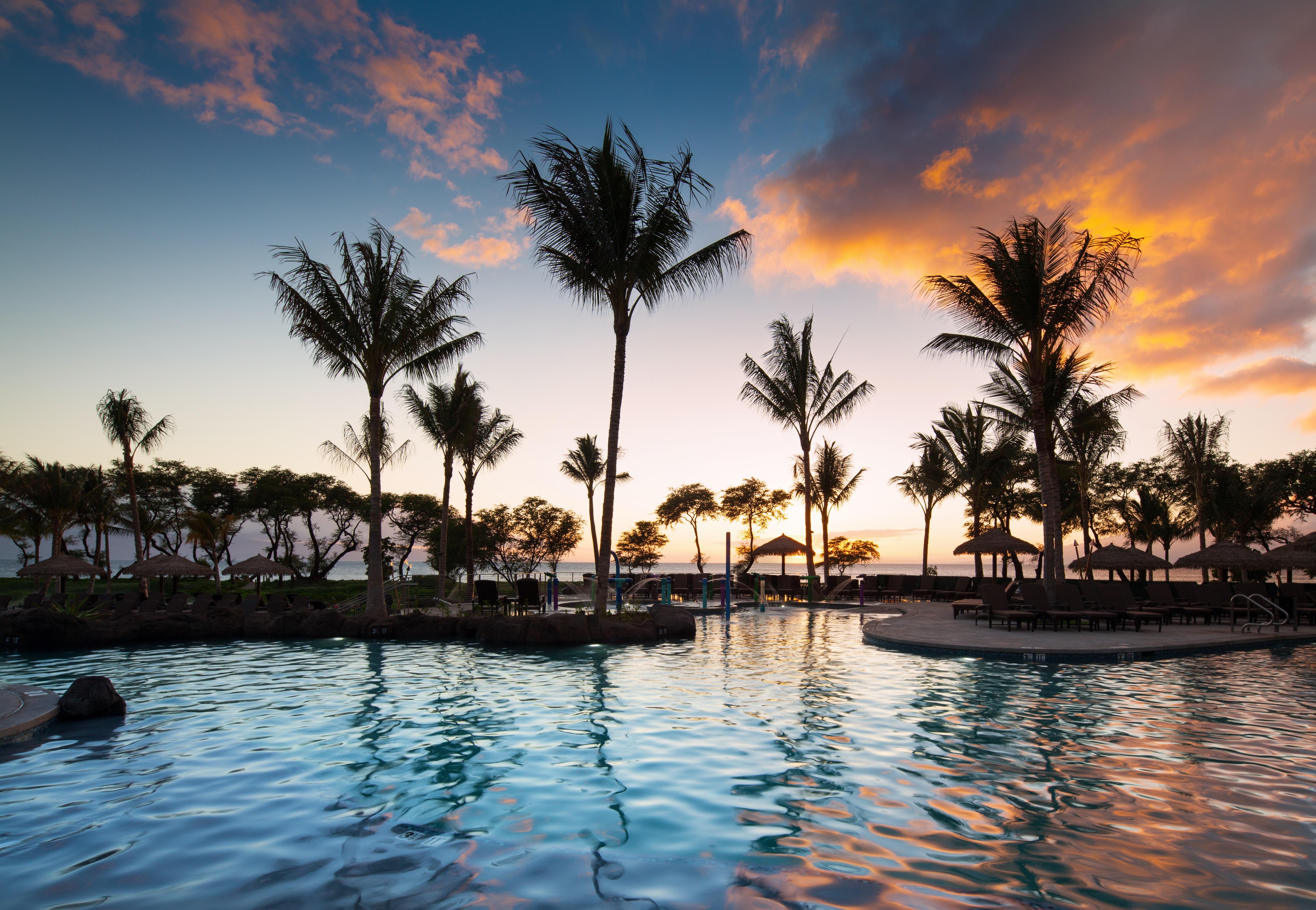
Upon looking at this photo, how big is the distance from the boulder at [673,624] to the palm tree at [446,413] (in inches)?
528

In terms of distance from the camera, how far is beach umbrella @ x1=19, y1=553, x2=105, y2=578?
870 inches

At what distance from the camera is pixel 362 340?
16531mm

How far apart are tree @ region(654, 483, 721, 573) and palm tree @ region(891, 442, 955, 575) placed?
16583 millimetres

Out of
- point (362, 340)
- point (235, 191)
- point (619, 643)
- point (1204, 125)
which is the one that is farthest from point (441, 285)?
point (1204, 125)

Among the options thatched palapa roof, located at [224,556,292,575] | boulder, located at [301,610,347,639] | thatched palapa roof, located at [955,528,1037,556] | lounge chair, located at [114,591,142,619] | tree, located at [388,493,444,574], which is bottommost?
boulder, located at [301,610,347,639]

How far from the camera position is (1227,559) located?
60.9 ft

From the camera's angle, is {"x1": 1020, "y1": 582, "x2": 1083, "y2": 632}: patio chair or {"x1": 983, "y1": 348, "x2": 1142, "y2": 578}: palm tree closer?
{"x1": 1020, "y1": 582, "x2": 1083, "y2": 632}: patio chair

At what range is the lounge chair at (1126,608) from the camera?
48.6 feet

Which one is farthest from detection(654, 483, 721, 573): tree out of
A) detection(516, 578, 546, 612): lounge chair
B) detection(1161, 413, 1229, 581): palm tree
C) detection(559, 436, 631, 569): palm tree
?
detection(516, 578, 546, 612): lounge chair

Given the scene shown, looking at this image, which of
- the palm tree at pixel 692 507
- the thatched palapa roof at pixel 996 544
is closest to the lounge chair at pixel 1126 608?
the thatched palapa roof at pixel 996 544

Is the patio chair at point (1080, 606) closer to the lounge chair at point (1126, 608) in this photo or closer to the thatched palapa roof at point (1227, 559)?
the lounge chair at point (1126, 608)

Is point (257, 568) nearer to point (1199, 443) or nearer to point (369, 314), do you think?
→ point (369, 314)

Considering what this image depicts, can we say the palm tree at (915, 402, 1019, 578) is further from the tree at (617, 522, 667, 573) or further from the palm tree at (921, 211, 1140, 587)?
the tree at (617, 522, 667, 573)

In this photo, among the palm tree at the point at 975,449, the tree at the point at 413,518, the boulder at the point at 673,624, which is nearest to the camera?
the boulder at the point at 673,624
